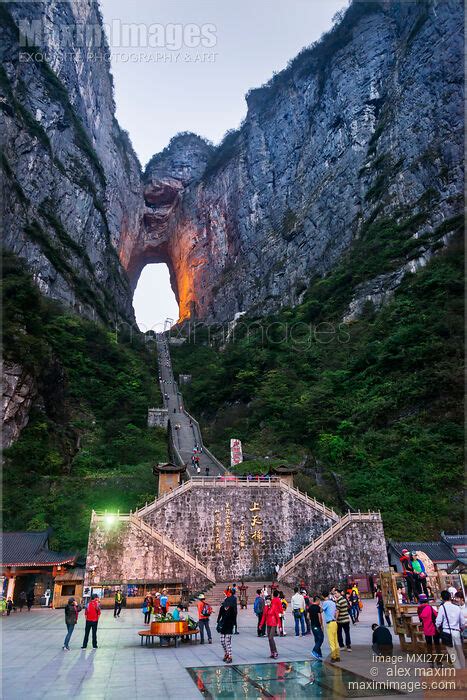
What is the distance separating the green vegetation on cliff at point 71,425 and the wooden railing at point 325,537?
29.0 ft

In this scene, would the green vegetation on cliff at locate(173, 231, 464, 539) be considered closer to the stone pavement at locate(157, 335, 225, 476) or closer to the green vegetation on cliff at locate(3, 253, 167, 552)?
the stone pavement at locate(157, 335, 225, 476)

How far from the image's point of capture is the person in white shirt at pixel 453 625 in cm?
630

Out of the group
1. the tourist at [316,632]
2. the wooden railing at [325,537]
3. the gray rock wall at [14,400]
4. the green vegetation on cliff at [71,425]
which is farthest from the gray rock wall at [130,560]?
the tourist at [316,632]

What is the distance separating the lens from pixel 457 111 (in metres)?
44.0

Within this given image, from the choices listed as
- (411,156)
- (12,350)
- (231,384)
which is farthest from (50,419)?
(411,156)

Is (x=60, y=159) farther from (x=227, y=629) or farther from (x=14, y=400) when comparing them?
(x=227, y=629)

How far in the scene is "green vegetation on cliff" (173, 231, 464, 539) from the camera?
23922 mm

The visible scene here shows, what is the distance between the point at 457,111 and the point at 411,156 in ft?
18.3

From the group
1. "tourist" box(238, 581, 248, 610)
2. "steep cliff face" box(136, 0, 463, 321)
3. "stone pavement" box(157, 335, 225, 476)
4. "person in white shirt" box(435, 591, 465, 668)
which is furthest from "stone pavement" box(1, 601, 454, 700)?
"steep cliff face" box(136, 0, 463, 321)

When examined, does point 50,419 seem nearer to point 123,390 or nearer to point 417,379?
point 123,390

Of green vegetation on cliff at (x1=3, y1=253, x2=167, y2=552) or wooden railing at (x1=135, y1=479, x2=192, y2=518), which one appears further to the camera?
green vegetation on cliff at (x1=3, y1=253, x2=167, y2=552)

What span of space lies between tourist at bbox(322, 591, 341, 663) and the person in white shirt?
6.12 ft

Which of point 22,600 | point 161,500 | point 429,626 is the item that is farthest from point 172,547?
point 429,626

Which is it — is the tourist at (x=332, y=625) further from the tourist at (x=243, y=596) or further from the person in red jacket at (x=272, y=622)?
the tourist at (x=243, y=596)
